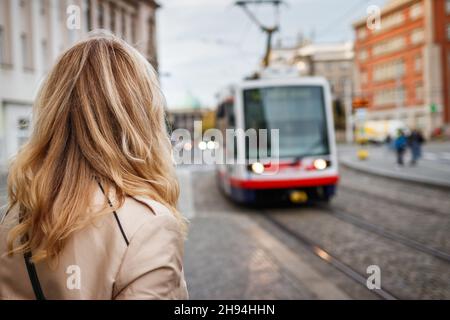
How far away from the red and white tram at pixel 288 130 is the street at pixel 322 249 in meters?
0.71

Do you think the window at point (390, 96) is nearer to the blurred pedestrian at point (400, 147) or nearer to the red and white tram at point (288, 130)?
the blurred pedestrian at point (400, 147)

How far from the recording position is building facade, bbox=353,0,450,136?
3678 centimetres

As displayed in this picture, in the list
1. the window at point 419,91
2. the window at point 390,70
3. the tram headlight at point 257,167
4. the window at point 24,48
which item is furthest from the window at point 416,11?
the tram headlight at point 257,167

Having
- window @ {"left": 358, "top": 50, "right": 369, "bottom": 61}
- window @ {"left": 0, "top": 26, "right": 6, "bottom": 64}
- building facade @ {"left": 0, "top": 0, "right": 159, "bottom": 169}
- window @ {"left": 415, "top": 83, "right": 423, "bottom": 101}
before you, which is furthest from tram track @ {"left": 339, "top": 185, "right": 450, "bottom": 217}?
window @ {"left": 358, "top": 50, "right": 369, "bottom": 61}

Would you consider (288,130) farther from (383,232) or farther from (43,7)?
(43,7)

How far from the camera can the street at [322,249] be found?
5.12m

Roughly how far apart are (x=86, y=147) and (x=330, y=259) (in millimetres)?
5550

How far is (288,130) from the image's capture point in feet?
33.8

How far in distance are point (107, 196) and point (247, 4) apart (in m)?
15.0

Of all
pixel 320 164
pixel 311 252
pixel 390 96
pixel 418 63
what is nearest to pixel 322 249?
pixel 311 252


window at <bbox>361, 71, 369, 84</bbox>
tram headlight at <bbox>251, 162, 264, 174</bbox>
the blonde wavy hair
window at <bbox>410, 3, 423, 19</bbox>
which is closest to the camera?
the blonde wavy hair

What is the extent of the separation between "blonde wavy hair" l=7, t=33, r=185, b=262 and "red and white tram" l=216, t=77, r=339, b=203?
8.72 metres

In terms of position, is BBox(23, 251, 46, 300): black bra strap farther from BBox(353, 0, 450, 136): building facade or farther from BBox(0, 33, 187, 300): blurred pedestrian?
BBox(353, 0, 450, 136): building facade

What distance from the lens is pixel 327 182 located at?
10531 millimetres
